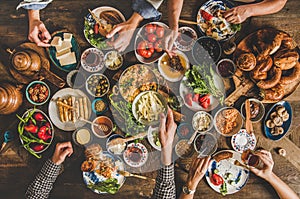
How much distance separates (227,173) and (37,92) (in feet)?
6.21

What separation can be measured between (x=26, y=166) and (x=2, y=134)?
1.26 feet

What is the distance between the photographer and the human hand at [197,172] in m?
2.88

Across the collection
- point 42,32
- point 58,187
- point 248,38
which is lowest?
point 58,187

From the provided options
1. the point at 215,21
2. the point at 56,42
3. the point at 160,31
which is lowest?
the point at 56,42

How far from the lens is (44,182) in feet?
9.58

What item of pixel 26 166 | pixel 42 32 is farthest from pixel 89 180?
pixel 42 32

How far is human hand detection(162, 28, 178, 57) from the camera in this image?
288 cm

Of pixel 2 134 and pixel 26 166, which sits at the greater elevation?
pixel 2 134

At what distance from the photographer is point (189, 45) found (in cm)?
293

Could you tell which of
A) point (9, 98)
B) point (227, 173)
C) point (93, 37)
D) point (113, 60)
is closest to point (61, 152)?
point (9, 98)

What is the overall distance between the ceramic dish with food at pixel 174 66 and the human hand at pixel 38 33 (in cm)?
106

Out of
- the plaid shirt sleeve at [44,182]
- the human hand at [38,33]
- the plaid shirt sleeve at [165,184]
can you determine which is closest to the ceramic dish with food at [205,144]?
the plaid shirt sleeve at [165,184]

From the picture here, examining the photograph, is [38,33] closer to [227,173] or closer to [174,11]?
[174,11]

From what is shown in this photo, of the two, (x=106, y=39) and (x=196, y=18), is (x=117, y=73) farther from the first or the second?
(x=196, y=18)
